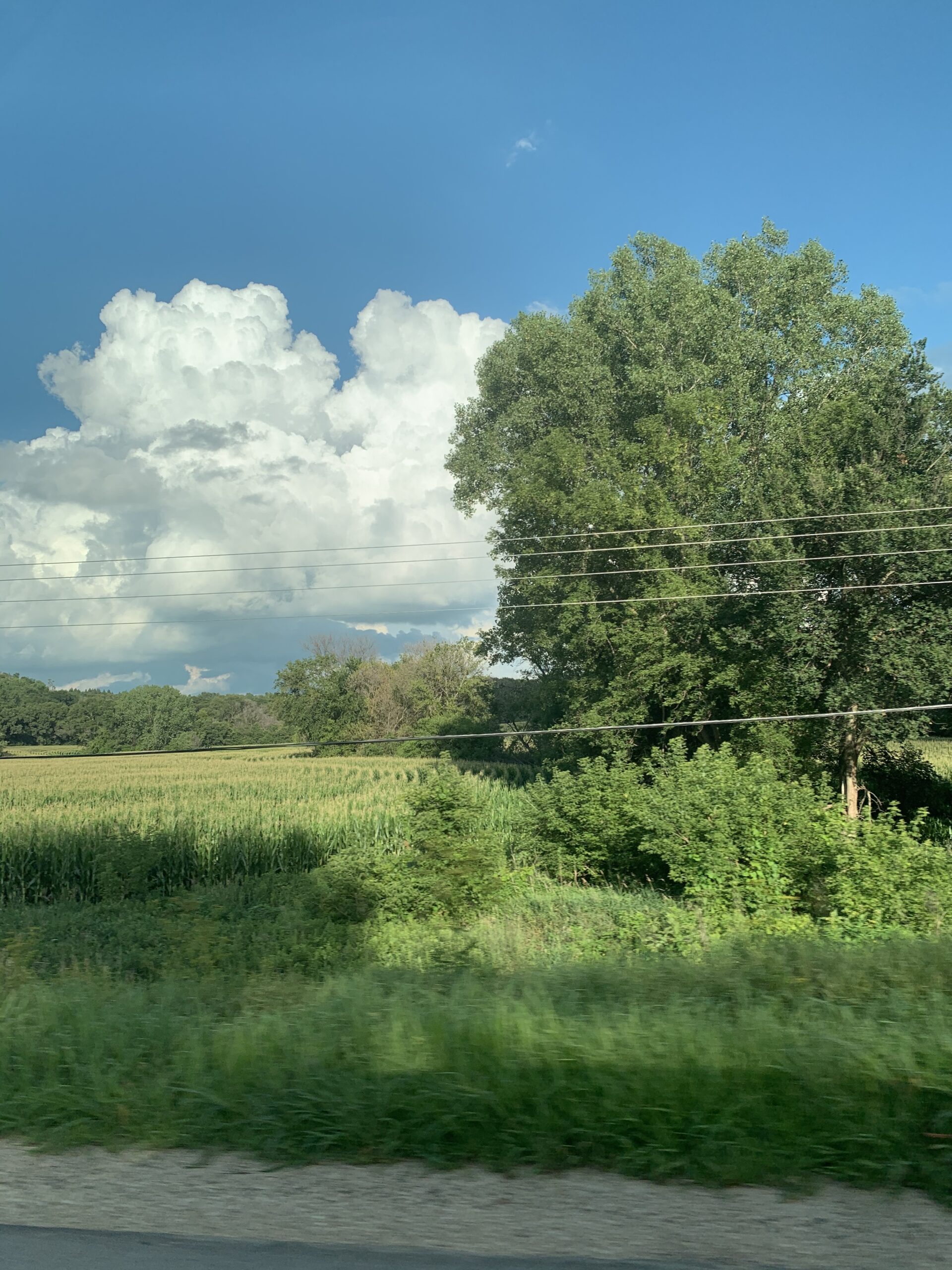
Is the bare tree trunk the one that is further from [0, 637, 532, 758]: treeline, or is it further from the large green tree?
[0, 637, 532, 758]: treeline

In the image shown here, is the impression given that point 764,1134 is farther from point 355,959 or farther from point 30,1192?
point 355,959

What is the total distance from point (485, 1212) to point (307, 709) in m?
85.5

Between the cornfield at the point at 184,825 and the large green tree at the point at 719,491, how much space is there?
7660 mm

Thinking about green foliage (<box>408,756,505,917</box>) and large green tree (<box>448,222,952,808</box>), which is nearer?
green foliage (<box>408,756,505,917</box>)

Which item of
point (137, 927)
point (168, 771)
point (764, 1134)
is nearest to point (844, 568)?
point (137, 927)

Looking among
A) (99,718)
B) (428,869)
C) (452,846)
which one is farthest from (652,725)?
(99,718)

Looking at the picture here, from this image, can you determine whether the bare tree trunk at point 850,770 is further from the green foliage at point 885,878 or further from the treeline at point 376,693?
the treeline at point 376,693

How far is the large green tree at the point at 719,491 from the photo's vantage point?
79.7 ft

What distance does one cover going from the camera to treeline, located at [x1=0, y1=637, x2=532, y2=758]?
5584 cm

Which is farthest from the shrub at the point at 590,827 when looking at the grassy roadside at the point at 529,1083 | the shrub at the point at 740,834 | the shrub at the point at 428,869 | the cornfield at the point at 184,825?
the grassy roadside at the point at 529,1083

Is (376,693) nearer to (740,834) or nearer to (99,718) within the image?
(99,718)

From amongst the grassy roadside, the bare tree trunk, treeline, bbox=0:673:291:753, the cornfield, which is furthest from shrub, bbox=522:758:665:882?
treeline, bbox=0:673:291:753

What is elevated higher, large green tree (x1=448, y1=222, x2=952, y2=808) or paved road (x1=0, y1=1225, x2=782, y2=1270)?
large green tree (x1=448, y1=222, x2=952, y2=808)

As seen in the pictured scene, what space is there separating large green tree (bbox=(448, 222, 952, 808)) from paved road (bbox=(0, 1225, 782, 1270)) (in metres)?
22.3
